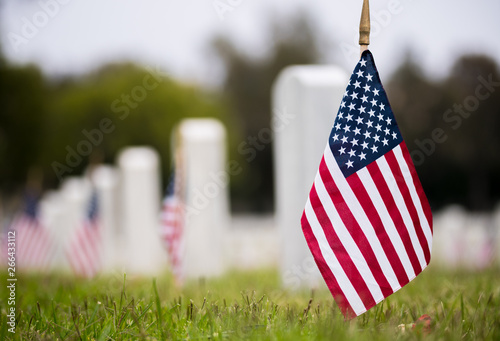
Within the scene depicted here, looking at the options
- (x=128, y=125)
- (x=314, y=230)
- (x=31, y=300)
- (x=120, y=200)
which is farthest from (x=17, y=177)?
(x=314, y=230)

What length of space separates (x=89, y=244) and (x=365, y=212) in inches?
278

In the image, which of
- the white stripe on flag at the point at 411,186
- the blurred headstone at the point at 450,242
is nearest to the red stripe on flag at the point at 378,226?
the white stripe on flag at the point at 411,186

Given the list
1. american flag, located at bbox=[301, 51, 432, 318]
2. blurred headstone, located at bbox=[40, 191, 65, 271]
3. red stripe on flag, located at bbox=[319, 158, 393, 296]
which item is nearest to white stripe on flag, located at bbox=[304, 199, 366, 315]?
american flag, located at bbox=[301, 51, 432, 318]

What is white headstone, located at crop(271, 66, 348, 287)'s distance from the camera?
5.12 meters

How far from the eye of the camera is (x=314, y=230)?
308 cm

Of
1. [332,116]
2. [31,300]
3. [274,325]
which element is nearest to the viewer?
[274,325]

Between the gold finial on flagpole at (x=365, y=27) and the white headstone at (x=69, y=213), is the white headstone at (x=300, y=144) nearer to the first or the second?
the gold finial on flagpole at (x=365, y=27)

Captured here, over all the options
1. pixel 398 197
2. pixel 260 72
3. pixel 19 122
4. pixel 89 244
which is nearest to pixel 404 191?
pixel 398 197

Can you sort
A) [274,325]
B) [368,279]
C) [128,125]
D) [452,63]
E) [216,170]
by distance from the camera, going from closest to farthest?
[274,325] < [368,279] < [216,170] < [452,63] < [128,125]

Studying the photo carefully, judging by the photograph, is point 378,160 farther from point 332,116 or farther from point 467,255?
point 467,255

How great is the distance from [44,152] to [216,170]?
20.7m

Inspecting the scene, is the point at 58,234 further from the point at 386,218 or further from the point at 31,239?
the point at 386,218

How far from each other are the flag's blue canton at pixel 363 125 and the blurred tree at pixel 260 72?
27.9 metres

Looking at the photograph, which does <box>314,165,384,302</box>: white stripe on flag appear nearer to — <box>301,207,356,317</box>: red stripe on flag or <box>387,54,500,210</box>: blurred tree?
<box>301,207,356,317</box>: red stripe on flag
